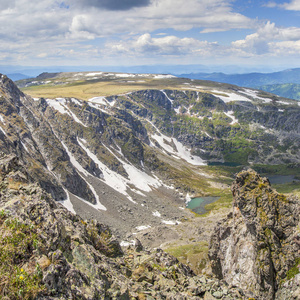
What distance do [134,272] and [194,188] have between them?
525 ft

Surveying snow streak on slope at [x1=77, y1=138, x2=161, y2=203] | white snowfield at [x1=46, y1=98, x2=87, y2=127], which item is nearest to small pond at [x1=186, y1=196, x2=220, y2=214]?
snow streak on slope at [x1=77, y1=138, x2=161, y2=203]

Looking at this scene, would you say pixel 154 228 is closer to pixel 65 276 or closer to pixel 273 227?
pixel 273 227

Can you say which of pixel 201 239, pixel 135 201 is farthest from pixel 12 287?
pixel 135 201

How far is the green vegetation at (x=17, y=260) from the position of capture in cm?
1231

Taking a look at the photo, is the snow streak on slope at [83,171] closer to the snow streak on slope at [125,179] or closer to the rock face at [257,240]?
the snow streak on slope at [125,179]

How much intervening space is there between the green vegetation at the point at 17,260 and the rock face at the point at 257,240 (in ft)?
93.6

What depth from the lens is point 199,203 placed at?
16425cm

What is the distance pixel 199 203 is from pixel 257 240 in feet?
421

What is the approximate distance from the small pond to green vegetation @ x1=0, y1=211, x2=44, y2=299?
140m

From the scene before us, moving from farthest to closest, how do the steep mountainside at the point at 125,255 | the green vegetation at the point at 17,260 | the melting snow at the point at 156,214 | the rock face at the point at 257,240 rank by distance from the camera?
the melting snow at the point at 156,214 → the rock face at the point at 257,240 → the steep mountainside at the point at 125,255 → the green vegetation at the point at 17,260

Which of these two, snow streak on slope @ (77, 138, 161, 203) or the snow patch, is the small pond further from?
the snow patch

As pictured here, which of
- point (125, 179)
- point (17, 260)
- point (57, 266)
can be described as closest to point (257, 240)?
point (57, 266)

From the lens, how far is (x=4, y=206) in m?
17.2

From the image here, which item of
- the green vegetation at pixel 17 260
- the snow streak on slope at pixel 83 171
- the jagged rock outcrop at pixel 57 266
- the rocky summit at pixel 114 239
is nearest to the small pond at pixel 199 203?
the rocky summit at pixel 114 239
